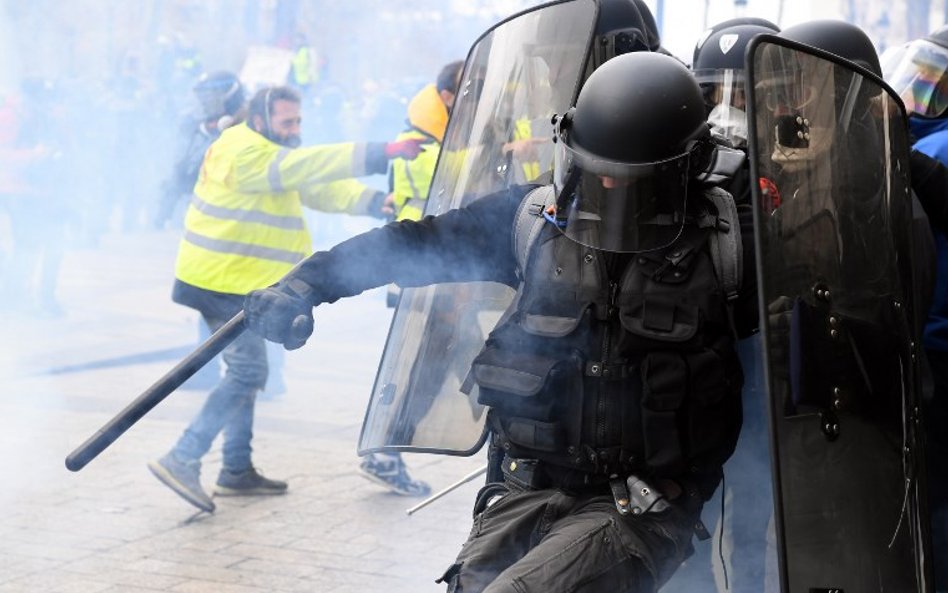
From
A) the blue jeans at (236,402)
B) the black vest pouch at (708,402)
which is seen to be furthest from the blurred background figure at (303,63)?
the black vest pouch at (708,402)

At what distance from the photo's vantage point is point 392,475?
583 cm

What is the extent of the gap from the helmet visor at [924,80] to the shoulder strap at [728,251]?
1.17 meters

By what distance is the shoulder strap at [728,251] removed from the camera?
8.61 ft

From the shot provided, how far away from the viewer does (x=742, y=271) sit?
2627mm

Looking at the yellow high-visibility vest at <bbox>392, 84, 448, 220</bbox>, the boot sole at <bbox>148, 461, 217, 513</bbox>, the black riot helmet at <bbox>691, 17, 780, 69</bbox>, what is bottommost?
the boot sole at <bbox>148, 461, 217, 513</bbox>

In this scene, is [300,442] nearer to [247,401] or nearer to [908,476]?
[247,401]

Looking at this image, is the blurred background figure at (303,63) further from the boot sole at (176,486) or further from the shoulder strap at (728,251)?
the shoulder strap at (728,251)

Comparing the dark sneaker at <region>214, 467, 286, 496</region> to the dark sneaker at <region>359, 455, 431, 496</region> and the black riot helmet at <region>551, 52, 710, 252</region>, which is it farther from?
the black riot helmet at <region>551, 52, 710, 252</region>

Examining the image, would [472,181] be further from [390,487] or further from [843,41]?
[390,487]

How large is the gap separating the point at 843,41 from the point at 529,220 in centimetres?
110

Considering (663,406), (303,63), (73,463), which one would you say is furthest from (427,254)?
(303,63)

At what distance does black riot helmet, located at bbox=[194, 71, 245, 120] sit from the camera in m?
7.05

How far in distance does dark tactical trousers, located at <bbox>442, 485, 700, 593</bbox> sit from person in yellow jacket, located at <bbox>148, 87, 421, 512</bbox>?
10.0 feet

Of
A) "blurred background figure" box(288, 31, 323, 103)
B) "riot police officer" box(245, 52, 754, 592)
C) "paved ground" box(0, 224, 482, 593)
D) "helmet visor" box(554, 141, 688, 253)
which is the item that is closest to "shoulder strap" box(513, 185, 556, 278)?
"riot police officer" box(245, 52, 754, 592)
